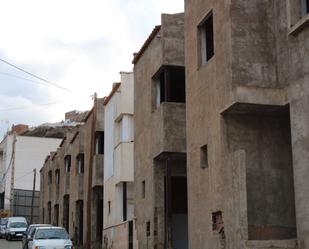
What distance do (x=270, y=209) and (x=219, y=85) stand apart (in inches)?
143

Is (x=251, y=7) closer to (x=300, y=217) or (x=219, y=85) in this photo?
(x=219, y=85)

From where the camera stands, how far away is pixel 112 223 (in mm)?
31844

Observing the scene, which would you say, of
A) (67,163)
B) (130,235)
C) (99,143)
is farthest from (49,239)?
(67,163)

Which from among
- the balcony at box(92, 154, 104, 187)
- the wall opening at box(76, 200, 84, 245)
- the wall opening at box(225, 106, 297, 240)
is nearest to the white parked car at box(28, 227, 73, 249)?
the balcony at box(92, 154, 104, 187)

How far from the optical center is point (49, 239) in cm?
2566

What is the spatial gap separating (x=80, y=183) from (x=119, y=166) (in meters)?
11.4

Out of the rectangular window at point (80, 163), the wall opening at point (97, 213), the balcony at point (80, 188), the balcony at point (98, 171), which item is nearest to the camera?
the balcony at point (98, 171)

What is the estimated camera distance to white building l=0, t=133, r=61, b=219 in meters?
74.9

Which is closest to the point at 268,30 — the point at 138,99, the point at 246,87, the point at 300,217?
the point at 246,87

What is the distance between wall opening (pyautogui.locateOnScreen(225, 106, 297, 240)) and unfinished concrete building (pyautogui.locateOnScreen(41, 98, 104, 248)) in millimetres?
14845

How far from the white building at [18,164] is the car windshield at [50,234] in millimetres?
48952

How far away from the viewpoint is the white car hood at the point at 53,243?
24.9 metres

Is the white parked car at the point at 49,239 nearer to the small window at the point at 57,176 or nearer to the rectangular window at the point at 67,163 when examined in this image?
the rectangular window at the point at 67,163

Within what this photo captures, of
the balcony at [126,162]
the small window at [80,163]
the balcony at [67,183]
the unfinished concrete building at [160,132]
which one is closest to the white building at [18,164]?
the balcony at [67,183]
